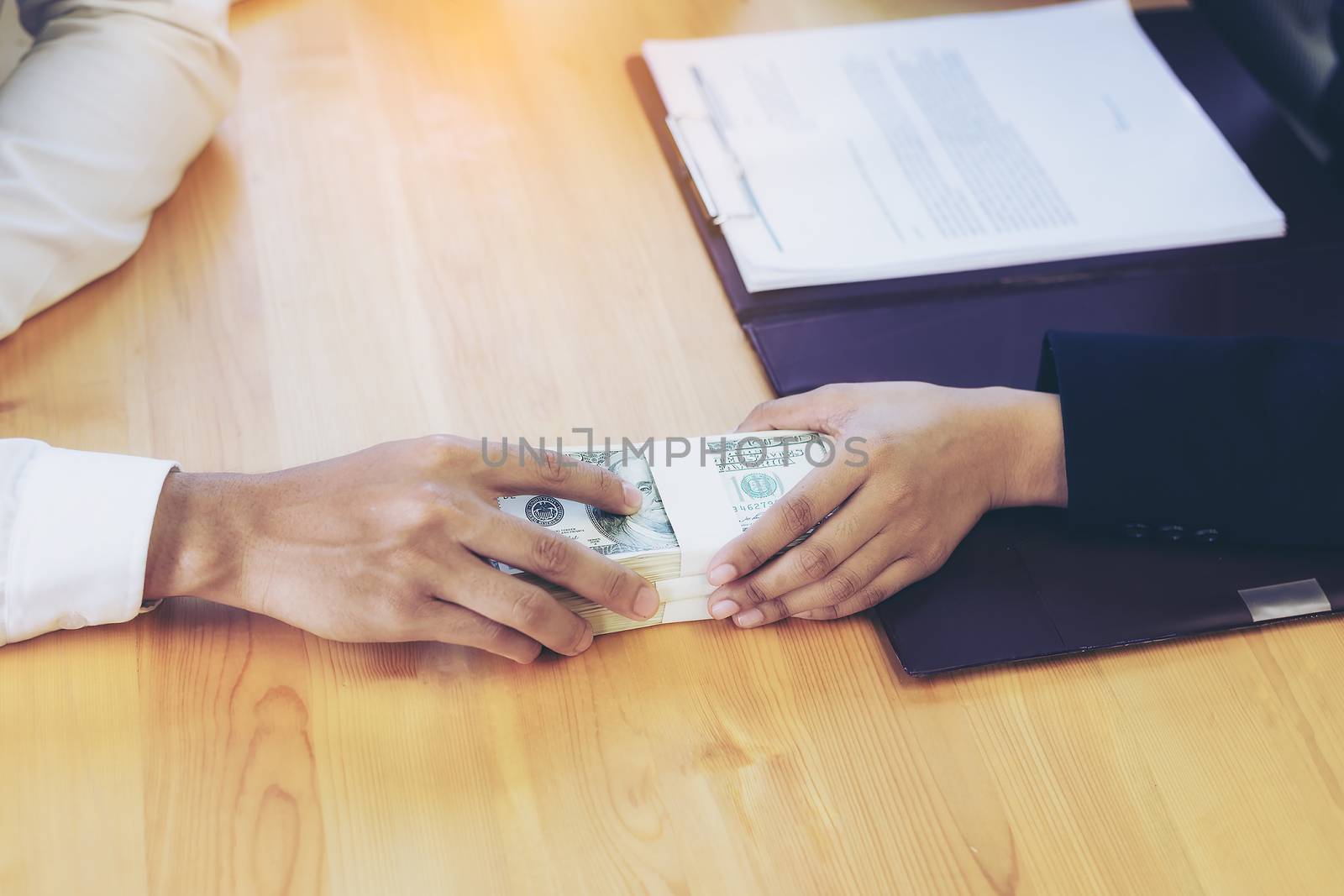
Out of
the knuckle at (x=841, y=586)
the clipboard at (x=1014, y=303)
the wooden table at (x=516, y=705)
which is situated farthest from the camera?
the clipboard at (x=1014, y=303)

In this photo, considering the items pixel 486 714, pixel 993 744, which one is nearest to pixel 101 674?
pixel 486 714

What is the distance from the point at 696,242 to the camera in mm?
899

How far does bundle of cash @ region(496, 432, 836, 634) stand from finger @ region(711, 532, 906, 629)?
0.12 ft

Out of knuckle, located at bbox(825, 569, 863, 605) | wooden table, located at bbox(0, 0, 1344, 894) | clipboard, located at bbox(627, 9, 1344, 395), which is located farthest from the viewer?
clipboard, located at bbox(627, 9, 1344, 395)

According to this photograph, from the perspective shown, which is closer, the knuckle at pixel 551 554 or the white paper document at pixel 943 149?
the knuckle at pixel 551 554

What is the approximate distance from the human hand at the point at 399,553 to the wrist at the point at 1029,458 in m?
0.27

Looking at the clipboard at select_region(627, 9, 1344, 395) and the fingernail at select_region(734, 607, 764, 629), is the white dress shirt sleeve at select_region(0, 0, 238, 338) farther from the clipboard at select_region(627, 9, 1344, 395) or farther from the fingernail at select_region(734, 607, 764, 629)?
the fingernail at select_region(734, 607, 764, 629)

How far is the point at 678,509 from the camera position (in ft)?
2.26

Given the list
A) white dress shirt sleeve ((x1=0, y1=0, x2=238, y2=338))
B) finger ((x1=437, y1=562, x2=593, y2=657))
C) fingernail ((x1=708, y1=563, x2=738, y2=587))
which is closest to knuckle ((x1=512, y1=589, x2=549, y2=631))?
finger ((x1=437, y1=562, x2=593, y2=657))

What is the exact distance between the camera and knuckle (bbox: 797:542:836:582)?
26.6 inches

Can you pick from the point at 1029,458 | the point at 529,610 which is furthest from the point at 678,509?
the point at 1029,458

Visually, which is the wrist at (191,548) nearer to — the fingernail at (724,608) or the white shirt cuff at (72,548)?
the white shirt cuff at (72,548)

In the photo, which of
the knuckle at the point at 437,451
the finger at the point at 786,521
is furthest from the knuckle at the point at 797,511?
the knuckle at the point at 437,451

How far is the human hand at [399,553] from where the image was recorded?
629mm
